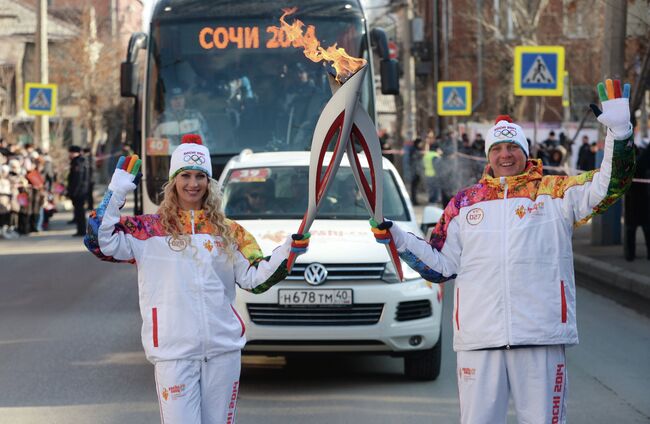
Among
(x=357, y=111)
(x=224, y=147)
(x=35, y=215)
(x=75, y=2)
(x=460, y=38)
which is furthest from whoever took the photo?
(x=75, y=2)

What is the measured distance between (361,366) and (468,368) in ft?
14.6

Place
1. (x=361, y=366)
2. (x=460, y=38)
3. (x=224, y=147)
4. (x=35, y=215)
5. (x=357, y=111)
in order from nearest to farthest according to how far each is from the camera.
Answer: (x=357, y=111) < (x=361, y=366) < (x=224, y=147) < (x=35, y=215) < (x=460, y=38)

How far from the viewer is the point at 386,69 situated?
46.0ft

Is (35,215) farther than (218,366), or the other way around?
(35,215)

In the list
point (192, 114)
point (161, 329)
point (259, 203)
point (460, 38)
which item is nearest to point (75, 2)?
point (460, 38)

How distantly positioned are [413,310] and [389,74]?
5827 millimetres

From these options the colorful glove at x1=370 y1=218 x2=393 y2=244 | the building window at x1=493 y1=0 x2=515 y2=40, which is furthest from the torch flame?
the building window at x1=493 y1=0 x2=515 y2=40

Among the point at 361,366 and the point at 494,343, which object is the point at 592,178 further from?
the point at 361,366

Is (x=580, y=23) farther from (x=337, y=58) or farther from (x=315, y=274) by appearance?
(x=337, y=58)

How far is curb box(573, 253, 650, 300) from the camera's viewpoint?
14.0 m

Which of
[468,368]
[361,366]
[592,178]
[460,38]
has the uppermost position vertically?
[460,38]

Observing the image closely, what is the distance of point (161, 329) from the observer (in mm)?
5129

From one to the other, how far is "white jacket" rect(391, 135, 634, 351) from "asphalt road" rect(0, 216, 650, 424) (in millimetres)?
2406

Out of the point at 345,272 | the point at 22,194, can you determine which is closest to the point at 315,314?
the point at 345,272
